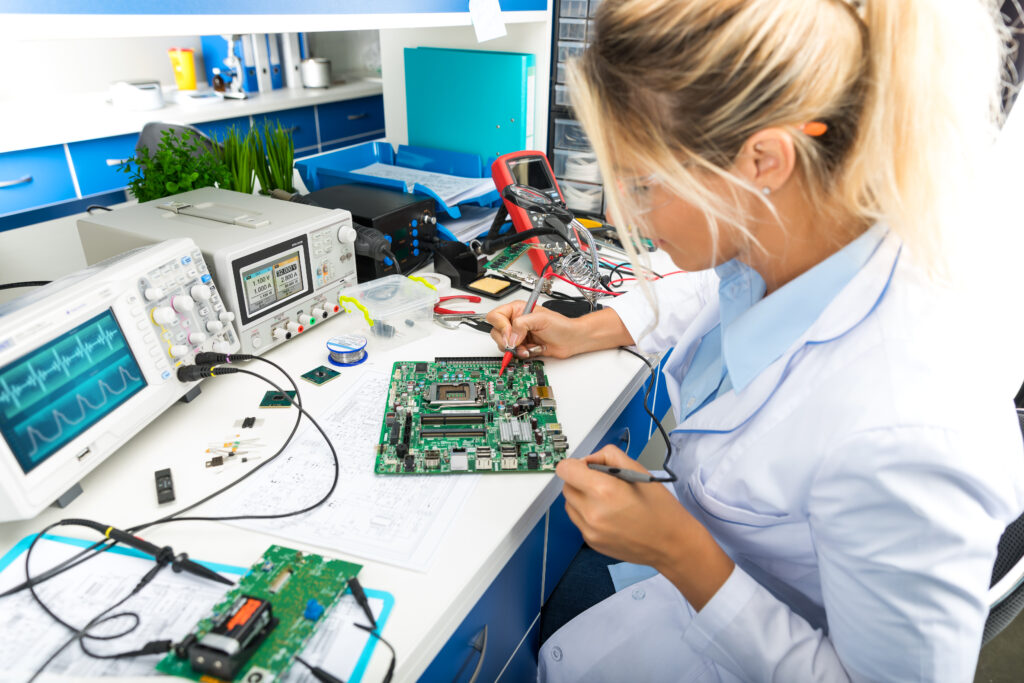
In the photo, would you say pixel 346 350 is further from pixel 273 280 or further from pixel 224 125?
pixel 224 125

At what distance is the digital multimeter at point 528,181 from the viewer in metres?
1.53

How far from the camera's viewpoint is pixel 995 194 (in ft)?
2.26

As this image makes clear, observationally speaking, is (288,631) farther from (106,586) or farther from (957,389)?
(957,389)

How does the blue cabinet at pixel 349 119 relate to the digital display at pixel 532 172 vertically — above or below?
below

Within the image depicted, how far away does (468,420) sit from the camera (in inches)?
37.1

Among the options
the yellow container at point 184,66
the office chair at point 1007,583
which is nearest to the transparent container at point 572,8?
the office chair at point 1007,583

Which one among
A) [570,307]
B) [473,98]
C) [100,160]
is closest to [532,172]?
[473,98]

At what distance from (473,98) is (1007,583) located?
5.58 feet

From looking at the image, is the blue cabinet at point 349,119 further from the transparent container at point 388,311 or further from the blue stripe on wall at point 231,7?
the transparent container at point 388,311

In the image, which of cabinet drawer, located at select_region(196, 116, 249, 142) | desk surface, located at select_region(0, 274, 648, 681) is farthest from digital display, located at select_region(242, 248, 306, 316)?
cabinet drawer, located at select_region(196, 116, 249, 142)

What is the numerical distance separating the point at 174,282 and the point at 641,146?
2.44 ft

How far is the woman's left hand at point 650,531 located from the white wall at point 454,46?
1.44 metres

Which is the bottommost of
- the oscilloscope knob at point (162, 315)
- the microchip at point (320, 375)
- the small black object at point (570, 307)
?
the microchip at point (320, 375)

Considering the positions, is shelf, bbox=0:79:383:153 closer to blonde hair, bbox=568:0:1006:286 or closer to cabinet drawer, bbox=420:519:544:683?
cabinet drawer, bbox=420:519:544:683
